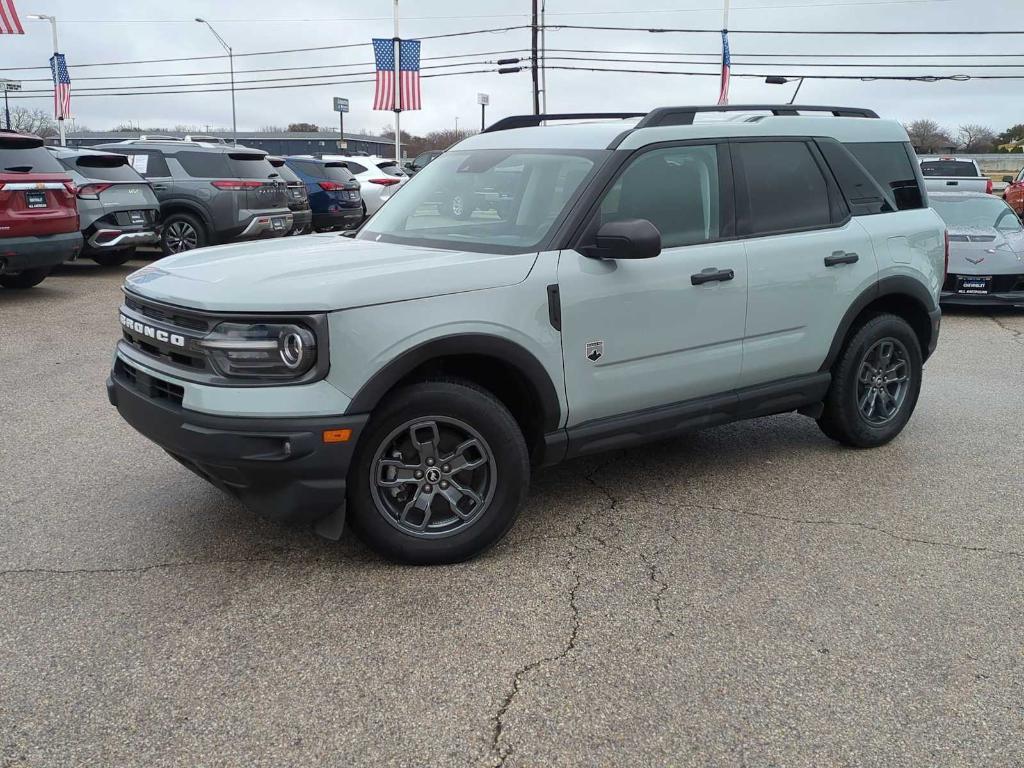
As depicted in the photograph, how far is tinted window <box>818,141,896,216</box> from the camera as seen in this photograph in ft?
17.3

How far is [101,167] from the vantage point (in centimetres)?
1268

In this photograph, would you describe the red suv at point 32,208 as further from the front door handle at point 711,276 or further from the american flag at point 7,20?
the american flag at point 7,20

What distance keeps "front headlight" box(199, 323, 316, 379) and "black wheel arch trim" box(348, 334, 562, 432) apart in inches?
10.1

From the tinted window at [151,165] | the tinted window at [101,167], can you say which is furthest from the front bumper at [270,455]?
the tinted window at [151,165]

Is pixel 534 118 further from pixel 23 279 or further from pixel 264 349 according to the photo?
pixel 23 279

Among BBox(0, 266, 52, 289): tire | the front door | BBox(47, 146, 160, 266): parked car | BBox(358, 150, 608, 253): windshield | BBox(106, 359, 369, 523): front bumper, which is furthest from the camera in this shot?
BBox(47, 146, 160, 266): parked car

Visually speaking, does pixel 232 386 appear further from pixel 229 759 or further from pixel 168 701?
pixel 229 759

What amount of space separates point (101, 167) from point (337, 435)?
1086 centimetres

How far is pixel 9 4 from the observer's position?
2439 centimetres

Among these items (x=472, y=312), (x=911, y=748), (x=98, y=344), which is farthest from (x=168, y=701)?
(x=98, y=344)

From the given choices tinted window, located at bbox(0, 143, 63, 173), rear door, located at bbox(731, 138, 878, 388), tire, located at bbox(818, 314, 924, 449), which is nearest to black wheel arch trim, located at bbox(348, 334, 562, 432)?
rear door, located at bbox(731, 138, 878, 388)

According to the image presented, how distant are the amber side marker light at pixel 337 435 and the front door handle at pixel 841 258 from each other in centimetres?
289

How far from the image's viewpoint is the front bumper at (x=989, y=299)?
11.0 metres

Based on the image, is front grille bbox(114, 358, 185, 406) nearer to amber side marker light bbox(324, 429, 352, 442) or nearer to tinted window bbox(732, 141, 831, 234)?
amber side marker light bbox(324, 429, 352, 442)
